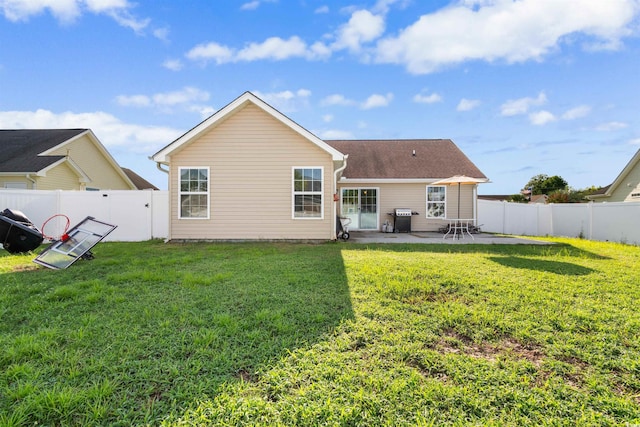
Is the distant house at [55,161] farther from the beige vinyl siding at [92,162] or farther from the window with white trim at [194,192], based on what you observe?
the window with white trim at [194,192]

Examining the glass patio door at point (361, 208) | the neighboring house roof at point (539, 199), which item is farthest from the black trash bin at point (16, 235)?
the neighboring house roof at point (539, 199)

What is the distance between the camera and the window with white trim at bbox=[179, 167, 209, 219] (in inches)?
404

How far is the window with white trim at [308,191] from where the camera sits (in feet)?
33.6

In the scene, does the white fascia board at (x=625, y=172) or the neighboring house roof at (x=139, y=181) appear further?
the neighboring house roof at (x=139, y=181)

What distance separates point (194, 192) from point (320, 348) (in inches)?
345

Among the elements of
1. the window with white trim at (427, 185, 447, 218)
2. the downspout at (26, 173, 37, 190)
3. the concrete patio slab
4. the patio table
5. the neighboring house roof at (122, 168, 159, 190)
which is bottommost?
the concrete patio slab

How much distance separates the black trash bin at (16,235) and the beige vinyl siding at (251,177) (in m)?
3.45

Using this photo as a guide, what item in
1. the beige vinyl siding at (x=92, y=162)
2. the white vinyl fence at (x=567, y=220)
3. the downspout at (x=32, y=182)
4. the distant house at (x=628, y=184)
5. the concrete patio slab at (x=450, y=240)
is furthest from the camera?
the beige vinyl siding at (x=92, y=162)

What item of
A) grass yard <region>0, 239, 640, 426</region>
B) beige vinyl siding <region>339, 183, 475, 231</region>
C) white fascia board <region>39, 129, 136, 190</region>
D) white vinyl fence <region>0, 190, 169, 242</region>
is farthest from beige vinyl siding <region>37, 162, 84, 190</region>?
beige vinyl siding <region>339, 183, 475, 231</region>

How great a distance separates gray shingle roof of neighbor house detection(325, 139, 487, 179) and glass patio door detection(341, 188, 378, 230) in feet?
2.43

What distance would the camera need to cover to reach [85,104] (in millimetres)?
15086

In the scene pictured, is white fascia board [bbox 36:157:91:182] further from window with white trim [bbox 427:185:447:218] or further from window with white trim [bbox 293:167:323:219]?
window with white trim [bbox 427:185:447:218]

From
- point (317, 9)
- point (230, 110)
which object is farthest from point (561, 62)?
point (230, 110)

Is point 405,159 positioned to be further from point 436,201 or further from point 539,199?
point 539,199
